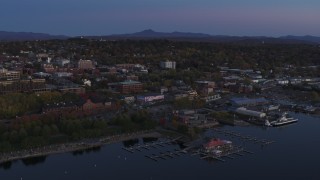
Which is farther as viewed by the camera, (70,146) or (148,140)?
(148,140)

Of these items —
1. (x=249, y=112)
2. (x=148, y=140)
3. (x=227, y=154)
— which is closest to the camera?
(x=227, y=154)

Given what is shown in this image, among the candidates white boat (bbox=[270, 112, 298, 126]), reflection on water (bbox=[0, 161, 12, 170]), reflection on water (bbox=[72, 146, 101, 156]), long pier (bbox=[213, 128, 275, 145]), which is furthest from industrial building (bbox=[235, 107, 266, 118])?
reflection on water (bbox=[0, 161, 12, 170])

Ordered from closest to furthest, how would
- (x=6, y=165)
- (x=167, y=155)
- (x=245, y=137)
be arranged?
(x=6, y=165) → (x=167, y=155) → (x=245, y=137)

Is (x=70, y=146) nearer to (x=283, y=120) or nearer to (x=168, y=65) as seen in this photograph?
(x=283, y=120)

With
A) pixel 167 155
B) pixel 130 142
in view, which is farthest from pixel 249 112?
pixel 167 155

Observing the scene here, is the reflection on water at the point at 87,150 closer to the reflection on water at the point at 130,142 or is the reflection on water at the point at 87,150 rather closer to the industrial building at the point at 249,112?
the reflection on water at the point at 130,142

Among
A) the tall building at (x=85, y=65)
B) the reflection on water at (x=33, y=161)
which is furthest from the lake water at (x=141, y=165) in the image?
the tall building at (x=85, y=65)

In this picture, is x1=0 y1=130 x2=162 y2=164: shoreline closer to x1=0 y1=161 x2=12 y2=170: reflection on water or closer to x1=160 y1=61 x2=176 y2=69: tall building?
x1=0 y1=161 x2=12 y2=170: reflection on water

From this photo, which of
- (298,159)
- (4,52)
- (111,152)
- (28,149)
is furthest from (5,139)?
(4,52)
